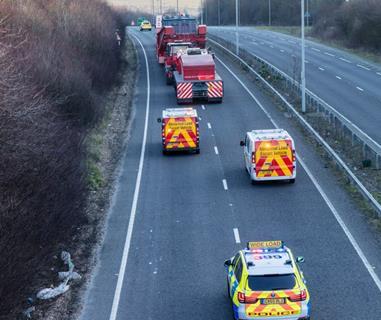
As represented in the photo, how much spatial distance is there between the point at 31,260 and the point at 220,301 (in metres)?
4.56

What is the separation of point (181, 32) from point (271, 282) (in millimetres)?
50853

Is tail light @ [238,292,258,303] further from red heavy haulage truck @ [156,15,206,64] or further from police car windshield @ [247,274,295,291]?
red heavy haulage truck @ [156,15,206,64]

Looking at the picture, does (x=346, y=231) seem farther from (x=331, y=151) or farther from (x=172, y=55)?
(x=172, y=55)

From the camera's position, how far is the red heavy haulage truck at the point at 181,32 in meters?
63.4

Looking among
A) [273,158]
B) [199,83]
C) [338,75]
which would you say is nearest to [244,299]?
[273,158]

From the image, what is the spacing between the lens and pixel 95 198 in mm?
27688

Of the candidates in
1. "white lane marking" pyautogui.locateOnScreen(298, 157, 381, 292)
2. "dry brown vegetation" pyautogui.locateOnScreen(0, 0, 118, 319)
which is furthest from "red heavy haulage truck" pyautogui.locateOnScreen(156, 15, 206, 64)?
"white lane marking" pyautogui.locateOnScreen(298, 157, 381, 292)

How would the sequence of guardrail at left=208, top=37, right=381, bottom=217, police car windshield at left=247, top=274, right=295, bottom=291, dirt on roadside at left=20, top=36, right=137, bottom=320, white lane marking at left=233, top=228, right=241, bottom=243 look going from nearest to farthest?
1. police car windshield at left=247, top=274, right=295, bottom=291
2. dirt on roadside at left=20, top=36, right=137, bottom=320
3. white lane marking at left=233, top=228, right=241, bottom=243
4. guardrail at left=208, top=37, right=381, bottom=217

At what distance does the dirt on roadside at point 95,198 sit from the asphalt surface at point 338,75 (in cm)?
1228

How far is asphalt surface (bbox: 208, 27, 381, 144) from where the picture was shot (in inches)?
1681

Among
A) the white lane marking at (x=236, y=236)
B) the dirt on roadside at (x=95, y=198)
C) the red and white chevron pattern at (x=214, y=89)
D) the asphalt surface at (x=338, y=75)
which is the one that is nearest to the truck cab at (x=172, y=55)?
the dirt on roadside at (x=95, y=198)

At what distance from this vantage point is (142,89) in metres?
55.8

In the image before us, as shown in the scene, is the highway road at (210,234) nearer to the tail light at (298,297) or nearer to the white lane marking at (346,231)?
the white lane marking at (346,231)

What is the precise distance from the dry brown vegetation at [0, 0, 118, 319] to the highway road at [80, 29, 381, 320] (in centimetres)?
179
